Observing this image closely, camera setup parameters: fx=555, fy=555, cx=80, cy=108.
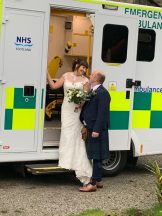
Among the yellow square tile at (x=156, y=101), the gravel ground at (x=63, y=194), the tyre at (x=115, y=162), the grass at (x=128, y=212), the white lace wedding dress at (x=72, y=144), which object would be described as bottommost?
the gravel ground at (x=63, y=194)

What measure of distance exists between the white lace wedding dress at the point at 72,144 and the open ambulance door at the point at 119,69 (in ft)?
1.94

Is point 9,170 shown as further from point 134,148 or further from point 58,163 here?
point 134,148

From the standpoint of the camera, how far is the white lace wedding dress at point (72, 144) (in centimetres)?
761

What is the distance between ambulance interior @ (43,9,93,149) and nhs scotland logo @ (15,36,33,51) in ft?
2.42

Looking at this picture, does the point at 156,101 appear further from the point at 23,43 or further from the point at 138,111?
the point at 23,43

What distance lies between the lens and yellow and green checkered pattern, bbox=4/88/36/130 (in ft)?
23.8

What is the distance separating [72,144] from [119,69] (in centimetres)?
136

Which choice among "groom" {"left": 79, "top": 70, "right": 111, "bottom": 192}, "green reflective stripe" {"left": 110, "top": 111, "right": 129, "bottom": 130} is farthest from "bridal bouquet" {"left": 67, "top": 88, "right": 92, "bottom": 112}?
"green reflective stripe" {"left": 110, "top": 111, "right": 129, "bottom": 130}

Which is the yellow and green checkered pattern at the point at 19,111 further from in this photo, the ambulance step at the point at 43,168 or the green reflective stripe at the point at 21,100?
the ambulance step at the point at 43,168

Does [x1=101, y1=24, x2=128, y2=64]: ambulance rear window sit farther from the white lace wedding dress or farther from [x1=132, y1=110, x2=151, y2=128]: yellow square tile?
[x1=132, y1=110, x2=151, y2=128]: yellow square tile

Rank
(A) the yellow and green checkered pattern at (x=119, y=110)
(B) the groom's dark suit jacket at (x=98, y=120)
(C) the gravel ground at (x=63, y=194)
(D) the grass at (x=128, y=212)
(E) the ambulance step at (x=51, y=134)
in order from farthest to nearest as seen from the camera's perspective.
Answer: (A) the yellow and green checkered pattern at (x=119, y=110)
(E) the ambulance step at (x=51, y=134)
(B) the groom's dark suit jacket at (x=98, y=120)
(C) the gravel ground at (x=63, y=194)
(D) the grass at (x=128, y=212)

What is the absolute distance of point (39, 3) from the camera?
7.35 metres

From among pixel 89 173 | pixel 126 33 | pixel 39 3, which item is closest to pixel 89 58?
pixel 126 33

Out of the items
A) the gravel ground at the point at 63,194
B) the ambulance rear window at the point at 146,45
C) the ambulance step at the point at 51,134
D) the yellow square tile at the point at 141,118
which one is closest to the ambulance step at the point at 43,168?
the gravel ground at the point at 63,194
